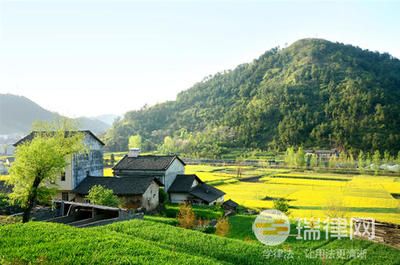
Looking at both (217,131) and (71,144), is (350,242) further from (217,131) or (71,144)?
(217,131)

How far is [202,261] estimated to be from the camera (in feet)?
44.3

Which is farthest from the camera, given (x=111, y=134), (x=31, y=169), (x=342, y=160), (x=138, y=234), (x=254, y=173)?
(x=111, y=134)

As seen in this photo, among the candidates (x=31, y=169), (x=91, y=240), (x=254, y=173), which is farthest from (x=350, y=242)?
(x=254, y=173)

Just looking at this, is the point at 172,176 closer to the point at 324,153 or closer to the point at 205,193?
the point at 205,193

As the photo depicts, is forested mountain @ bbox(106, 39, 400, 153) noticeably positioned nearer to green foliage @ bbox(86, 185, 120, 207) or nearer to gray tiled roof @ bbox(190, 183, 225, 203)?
gray tiled roof @ bbox(190, 183, 225, 203)

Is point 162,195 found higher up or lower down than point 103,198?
lower down

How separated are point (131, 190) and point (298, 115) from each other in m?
110

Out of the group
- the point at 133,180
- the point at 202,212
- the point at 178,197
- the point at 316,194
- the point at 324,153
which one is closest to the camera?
the point at 202,212

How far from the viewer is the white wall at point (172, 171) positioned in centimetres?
3847

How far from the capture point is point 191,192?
123 ft

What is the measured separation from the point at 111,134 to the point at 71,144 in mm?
127003

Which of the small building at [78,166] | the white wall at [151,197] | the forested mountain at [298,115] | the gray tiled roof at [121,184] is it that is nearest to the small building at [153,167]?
the small building at [78,166]
